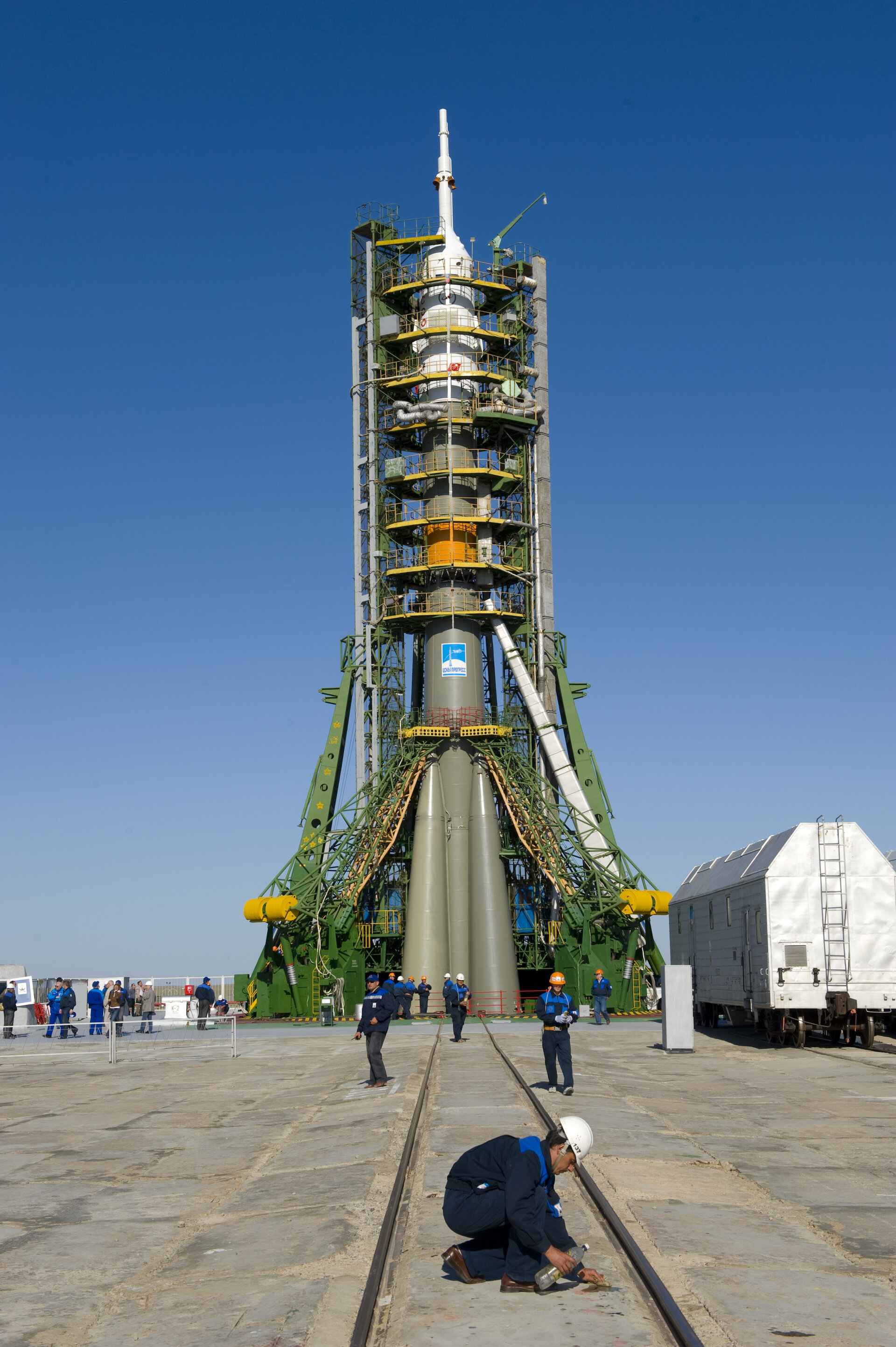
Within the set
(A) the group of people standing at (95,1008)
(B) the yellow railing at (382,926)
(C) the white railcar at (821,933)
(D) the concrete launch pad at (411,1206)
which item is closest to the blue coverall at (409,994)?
(B) the yellow railing at (382,926)

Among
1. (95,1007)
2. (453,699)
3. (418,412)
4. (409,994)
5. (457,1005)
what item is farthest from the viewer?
(418,412)

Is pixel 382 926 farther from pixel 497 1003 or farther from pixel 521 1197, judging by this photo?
pixel 521 1197

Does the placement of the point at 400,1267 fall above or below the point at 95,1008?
above

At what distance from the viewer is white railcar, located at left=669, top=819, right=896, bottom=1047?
29016mm

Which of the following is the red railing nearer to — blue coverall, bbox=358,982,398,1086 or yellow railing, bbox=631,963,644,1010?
yellow railing, bbox=631,963,644,1010

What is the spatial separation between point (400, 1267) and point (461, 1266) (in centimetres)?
85

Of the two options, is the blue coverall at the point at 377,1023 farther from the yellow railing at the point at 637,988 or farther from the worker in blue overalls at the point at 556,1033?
the yellow railing at the point at 637,988

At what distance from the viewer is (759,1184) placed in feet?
43.6

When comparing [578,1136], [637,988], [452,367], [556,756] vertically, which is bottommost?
[637,988]

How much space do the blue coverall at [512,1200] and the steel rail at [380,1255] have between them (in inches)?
27.8

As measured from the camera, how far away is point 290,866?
165 feet

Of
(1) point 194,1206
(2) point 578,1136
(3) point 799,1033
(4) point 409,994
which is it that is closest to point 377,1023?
(1) point 194,1206

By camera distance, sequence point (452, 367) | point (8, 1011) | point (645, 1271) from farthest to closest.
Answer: point (452, 367) < point (8, 1011) < point (645, 1271)

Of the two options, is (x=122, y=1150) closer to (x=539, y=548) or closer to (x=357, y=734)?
(x=357, y=734)
